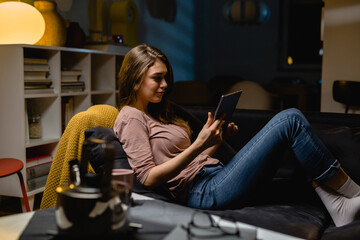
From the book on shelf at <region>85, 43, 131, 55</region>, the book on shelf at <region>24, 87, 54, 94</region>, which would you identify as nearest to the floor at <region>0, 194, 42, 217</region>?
the book on shelf at <region>24, 87, 54, 94</region>

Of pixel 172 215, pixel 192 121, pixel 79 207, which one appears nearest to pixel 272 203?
pixel 192 121

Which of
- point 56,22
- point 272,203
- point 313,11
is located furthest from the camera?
point 313,11

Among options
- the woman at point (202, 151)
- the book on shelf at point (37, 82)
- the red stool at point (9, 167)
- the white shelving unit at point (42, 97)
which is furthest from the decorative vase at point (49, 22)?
the woman at point (202, 151)

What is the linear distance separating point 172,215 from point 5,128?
1864 millimetres

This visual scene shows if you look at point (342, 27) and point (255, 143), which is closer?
point (255, 143)

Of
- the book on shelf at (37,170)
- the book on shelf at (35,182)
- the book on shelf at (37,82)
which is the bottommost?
the book on shelf at (35,182)

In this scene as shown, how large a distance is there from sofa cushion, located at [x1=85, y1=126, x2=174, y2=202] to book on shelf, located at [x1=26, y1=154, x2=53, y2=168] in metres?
1.19

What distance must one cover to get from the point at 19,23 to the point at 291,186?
190 centimetres

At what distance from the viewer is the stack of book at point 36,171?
8.30ft

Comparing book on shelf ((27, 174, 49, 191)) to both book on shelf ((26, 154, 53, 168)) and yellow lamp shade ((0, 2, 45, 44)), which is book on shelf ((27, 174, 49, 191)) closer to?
book on shelf ((26, 154, 53, 168))

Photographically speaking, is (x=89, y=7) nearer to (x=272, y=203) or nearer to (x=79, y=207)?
(x=272, y=203)

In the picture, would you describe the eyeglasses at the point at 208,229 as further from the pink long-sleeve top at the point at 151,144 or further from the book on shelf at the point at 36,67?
the book on shelf at the point at 36,67

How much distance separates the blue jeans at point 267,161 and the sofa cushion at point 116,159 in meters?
0.15

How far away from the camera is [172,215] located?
1.03m
